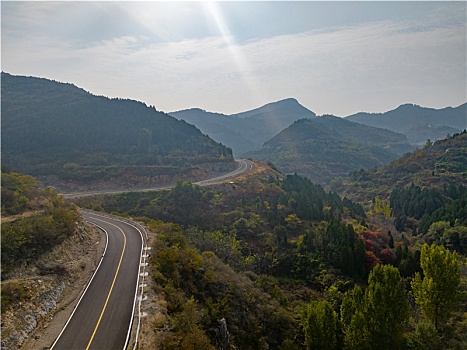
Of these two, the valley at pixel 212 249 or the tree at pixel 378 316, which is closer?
the valley at pixel 212 249

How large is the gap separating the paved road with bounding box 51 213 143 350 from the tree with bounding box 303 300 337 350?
14.3m

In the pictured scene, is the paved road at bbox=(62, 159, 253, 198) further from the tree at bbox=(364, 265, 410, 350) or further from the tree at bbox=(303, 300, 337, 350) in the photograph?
the tree at bbox=(364, 265, 410, 350)

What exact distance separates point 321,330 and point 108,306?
53.7ft

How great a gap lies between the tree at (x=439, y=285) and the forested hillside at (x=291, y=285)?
96 mm

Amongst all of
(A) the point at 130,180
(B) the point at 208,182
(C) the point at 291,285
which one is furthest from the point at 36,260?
(B) the point at 208,182

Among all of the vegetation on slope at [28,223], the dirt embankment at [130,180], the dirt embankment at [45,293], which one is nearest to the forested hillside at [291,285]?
the dirt embankment at [45,293]

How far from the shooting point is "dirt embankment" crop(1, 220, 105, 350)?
16688mm

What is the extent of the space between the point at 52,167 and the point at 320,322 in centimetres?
7713

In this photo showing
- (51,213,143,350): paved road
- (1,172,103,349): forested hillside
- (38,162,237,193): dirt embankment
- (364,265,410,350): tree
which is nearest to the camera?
(51,213,143,350): paved road

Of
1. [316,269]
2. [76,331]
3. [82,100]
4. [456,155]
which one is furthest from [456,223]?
[82,100]

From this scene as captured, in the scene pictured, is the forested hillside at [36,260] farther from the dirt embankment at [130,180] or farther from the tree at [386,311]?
the dirt embankment at [130,180]

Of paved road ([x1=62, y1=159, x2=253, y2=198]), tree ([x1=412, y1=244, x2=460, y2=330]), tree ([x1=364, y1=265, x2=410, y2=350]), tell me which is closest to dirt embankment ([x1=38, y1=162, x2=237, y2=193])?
paved road ([x1=62, y1=159, x2=253, y2=198])

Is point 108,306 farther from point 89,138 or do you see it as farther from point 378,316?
point 89,138

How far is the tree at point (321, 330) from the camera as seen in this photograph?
2561 centimetres
